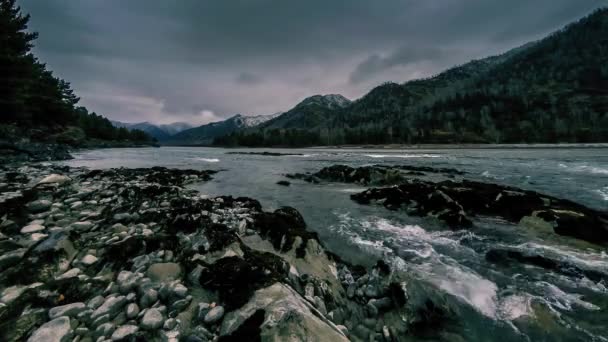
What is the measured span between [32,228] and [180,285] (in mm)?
5103

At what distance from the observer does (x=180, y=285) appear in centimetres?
397

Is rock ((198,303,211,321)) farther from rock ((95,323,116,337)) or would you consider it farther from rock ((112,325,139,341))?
rock ((95,323,116,337))

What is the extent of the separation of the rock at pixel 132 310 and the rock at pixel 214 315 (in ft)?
3.37

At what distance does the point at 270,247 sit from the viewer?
6.75 m

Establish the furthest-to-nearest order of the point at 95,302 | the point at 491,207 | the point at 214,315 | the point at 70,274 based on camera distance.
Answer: the point at 491,207, the point at 70,274, the point at 95,302, the point at 214,315

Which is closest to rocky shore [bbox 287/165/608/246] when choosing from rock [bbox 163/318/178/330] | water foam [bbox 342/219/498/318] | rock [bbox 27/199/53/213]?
water foam [bbox 342/219/498/318]

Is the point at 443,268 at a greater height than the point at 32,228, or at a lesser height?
lesser

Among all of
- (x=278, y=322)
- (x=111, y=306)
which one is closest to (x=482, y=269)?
(x=278, y=322)

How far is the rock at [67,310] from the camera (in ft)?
10.4

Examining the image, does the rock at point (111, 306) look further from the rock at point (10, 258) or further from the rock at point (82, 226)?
the rock at point (82, 226)

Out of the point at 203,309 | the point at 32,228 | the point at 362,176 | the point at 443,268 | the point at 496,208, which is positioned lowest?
the point at 443,268

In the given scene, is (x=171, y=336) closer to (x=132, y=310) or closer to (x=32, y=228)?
(x=132, y=310)

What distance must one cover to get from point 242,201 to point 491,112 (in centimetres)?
19316

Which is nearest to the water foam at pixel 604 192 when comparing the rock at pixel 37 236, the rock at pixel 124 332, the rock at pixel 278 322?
the rock at pixel 278 322
